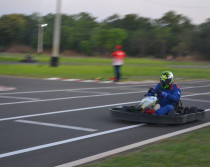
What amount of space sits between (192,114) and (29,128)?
11.7 feet

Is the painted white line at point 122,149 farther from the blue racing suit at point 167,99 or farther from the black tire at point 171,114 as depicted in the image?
the blue racing suit at point 167,99

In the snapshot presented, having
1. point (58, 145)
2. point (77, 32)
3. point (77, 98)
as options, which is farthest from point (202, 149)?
point (77, 32)

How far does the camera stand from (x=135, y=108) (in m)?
8.93

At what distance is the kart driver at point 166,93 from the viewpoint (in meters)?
8.69

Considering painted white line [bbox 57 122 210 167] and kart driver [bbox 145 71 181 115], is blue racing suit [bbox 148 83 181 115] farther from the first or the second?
painted white line [bbox 57 122 210 167]

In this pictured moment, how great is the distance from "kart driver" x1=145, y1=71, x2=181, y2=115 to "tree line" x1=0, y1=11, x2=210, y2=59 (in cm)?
6148

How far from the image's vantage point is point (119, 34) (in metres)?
76.6

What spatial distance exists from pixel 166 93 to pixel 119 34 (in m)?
68.5

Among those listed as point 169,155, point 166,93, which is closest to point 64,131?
point 166,93

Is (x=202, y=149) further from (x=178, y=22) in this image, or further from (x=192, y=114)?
(x=178, y=22)

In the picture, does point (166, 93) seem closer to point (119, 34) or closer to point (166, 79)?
point (166, 79)

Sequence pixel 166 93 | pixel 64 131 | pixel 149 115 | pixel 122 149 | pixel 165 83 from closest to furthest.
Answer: pixel 122 149
pixel 64 131
pixel 149 115
pixel 166 93
pixel 165 83

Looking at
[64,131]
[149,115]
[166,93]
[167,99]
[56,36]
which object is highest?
[56,36]

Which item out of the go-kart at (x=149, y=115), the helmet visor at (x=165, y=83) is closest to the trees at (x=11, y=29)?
the helmet visor at (x=165, y=83)
